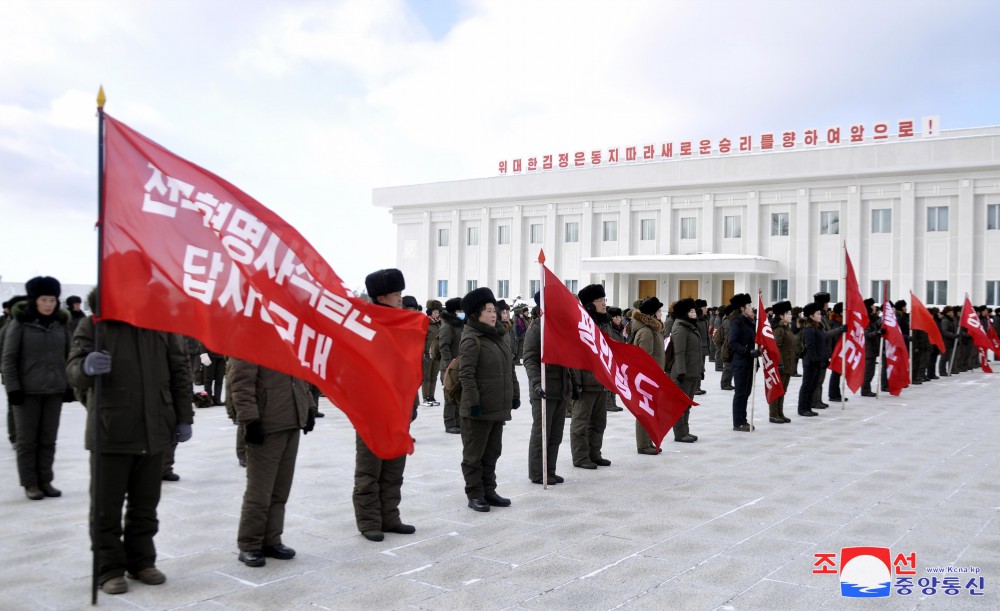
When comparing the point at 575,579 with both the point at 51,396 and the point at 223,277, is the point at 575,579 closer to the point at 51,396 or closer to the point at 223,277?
the point at 223,277

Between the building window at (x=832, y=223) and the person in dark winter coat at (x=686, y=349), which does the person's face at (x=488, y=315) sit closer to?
the person in dark winter coat at (x=686, y=349)

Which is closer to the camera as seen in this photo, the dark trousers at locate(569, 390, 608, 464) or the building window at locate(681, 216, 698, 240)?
the dark trousers at locate(569, 390, 608, 464)

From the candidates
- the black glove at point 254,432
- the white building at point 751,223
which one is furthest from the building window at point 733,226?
the black glove at point 254,432

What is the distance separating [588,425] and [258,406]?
4.58 m

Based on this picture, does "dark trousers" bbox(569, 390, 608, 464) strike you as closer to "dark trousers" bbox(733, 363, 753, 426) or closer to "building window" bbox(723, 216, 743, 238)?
"dark trousers" bbox(733, 363, 753, 426)

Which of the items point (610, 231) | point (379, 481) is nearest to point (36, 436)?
point (379, 481)

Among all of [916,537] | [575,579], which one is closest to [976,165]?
[916,537]

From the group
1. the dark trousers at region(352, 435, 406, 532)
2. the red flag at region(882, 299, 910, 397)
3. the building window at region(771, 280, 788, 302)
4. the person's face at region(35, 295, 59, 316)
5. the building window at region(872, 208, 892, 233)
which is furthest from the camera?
the building window at region(771, 280, 788, 302)

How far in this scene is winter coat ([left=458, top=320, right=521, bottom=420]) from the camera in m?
6.88

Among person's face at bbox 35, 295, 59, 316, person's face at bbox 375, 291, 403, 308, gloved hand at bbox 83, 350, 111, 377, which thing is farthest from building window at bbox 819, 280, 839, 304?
gloved hand at bbox 83, 350, 111, 377

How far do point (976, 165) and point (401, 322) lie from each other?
39376mm

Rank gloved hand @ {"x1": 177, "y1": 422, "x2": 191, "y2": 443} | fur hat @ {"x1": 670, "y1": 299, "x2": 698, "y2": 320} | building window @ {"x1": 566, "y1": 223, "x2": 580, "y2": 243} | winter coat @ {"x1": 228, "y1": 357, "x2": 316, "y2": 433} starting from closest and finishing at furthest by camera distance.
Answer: gloved hand @ {"x1": 177, "y1": 422, "x2": 191, "y2": 443}, winter coat @ {"x1": 228, "y1": 357, "x2": 316, "y2": 433}, fur hat @ {"x1": 670, "y1": 299, "x2": 698, "y2": 320}, building window @ {"x1": 566, "y1": 223, "x2": 580, "y2": 243}

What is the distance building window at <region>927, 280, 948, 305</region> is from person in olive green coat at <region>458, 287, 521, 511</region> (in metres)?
38.0

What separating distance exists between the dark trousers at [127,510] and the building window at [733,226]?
41713mm
